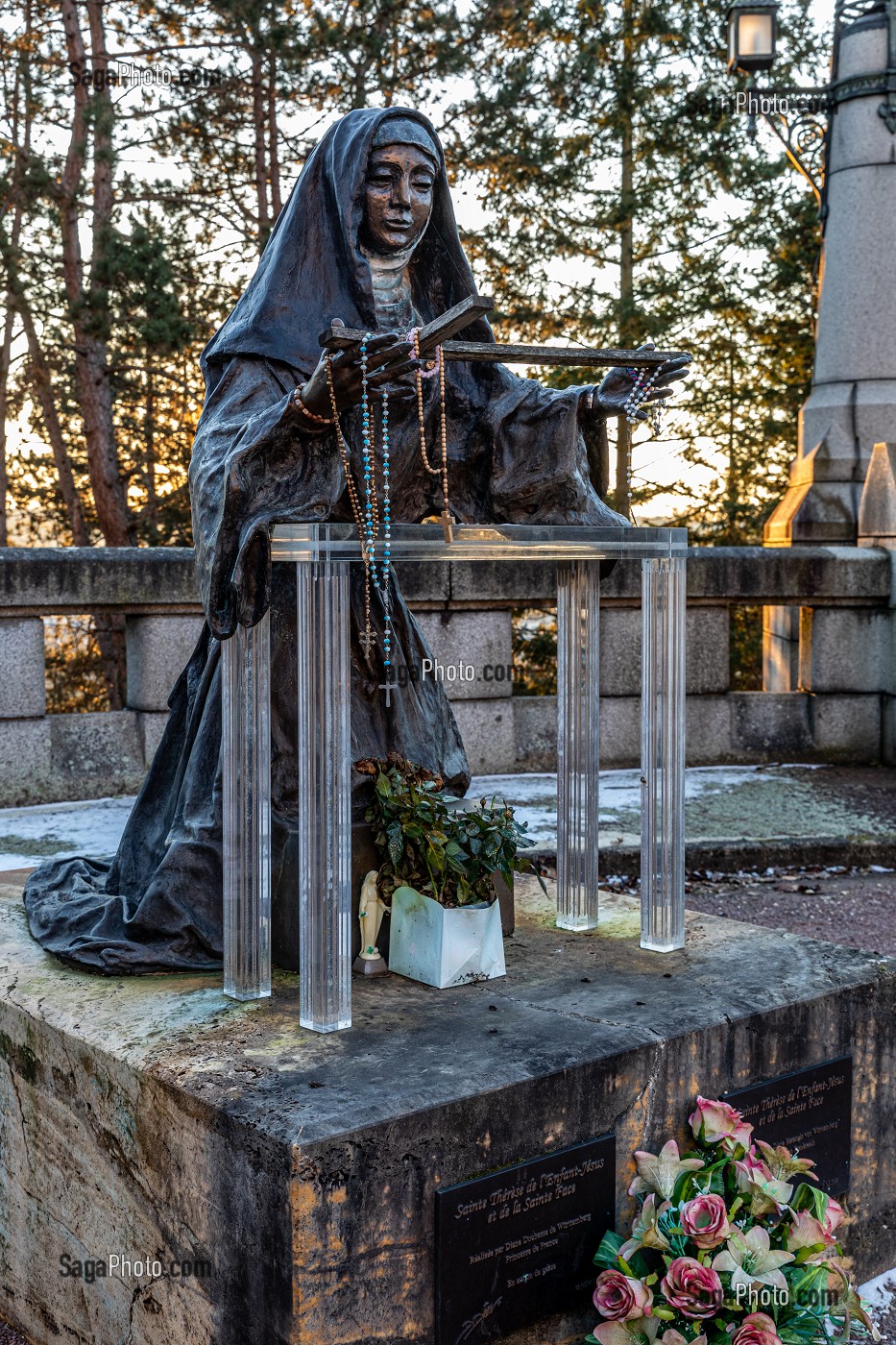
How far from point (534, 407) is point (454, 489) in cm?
30

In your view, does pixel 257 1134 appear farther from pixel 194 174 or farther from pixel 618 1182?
pixel 194 174

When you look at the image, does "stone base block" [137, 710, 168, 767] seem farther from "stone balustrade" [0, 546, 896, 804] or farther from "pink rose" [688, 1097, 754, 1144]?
"pink rose" [688, 1097, 754, 1144]

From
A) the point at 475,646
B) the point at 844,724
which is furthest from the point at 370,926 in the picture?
the point at 844,724

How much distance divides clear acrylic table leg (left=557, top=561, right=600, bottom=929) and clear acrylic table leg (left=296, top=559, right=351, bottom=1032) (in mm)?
1061

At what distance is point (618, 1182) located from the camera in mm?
3010

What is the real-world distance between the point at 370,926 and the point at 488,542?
1014 mm

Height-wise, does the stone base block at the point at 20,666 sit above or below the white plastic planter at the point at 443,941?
above

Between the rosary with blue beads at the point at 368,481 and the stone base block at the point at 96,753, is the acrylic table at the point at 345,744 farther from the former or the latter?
the stone base block at the point at 96,753

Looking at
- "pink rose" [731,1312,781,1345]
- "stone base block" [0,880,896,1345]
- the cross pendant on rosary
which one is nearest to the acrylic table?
"stone base block" [0,880,896,1345]

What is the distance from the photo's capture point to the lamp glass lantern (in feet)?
35.4

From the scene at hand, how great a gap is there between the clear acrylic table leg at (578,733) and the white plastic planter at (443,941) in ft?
1.65

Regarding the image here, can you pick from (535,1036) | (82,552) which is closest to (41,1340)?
(535,1036)

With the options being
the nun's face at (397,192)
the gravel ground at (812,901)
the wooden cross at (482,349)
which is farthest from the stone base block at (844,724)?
the nun's face at (397,192)

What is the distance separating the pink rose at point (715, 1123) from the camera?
9.97 ft
